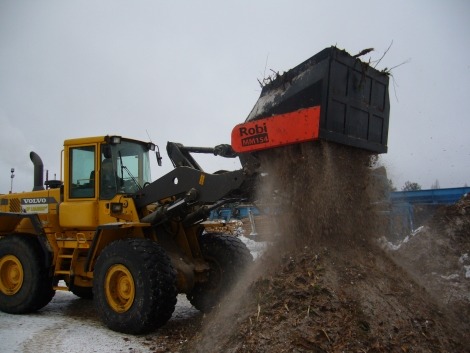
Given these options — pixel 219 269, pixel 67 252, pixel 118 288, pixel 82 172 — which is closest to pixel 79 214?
pixel 82 172

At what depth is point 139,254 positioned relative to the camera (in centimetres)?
541

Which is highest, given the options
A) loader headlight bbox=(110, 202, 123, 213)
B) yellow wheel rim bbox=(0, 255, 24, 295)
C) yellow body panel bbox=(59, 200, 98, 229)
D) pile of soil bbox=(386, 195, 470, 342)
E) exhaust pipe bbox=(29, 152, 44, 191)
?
exhaust pipe bbox=(29, 152, 44, 191)

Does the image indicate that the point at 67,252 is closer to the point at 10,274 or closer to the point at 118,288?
the point at 10,274

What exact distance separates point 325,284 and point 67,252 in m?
4.27

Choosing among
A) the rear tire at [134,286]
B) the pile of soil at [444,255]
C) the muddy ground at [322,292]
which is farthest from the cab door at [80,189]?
the pile of soil at [444,255]

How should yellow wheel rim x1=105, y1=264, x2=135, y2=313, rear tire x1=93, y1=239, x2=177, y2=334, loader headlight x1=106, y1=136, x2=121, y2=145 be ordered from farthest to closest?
loader headlight x1=106, y1=136, x2=121, y2=145, yellow wheel rim x1=105, y1=264, x2=135, y2=313, rear tire x1=93, y1=239, x2=177, y2=334

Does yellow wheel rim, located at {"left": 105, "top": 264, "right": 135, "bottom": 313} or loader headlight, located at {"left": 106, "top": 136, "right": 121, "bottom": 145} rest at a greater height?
loader headlight, located at {"left": 106, "top": 136, "right": 121, "bottom": 145}

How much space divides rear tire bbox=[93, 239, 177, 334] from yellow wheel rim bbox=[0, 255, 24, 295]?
1828 mm

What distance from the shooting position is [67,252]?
6.87 meters

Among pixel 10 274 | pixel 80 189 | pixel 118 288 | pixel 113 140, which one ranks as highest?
pixel 113 140

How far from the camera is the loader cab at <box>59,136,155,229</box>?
6.38m

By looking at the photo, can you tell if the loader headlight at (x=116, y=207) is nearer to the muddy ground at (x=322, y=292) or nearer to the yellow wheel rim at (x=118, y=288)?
the yellow wheel rim at (x=118, y=288)

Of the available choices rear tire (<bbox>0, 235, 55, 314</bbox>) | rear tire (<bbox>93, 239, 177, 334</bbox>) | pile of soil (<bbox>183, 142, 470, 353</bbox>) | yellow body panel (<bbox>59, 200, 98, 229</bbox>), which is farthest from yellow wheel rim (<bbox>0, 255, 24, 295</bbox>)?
pile of soil (<bbox>183, 142, 470, 353</bbox>)

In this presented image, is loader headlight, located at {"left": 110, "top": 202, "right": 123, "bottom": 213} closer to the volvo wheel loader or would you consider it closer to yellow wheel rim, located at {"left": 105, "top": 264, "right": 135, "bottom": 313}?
the volvo wheel loader
